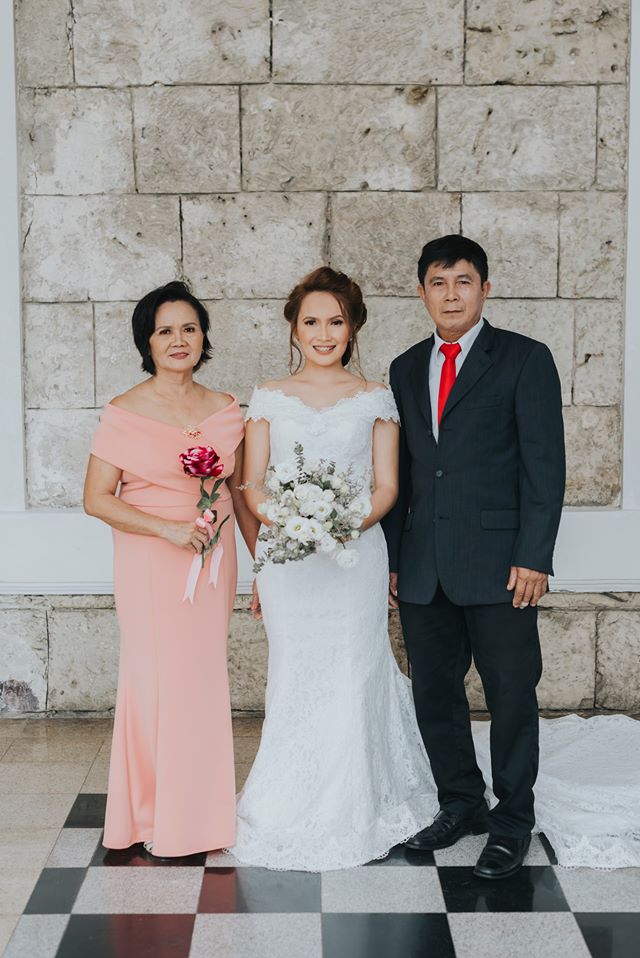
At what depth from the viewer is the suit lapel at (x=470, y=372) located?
11.3 ft

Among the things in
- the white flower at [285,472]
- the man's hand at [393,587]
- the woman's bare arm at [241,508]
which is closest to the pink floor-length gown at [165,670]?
the woman's bare arm at [241,508]

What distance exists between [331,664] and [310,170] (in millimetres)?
2555

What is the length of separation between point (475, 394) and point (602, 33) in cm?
255

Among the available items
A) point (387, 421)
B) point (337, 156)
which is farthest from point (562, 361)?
point (387, 421)

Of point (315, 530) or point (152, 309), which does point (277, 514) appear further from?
point (152, 309)

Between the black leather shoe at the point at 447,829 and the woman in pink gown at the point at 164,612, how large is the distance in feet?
2.06

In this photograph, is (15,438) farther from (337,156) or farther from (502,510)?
(502,510)

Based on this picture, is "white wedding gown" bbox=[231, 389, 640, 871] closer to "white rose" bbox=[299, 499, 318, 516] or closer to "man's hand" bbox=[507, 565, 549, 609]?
"white rose" bbox=[299, 499, 318, 516]

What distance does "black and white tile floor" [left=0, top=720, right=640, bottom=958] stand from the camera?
2949mm

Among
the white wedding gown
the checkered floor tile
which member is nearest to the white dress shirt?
the white wedding gown

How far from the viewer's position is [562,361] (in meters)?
5.19

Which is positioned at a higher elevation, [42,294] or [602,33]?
[602,33]

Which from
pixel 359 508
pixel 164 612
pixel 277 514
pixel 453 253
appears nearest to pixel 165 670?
pixel 164 612

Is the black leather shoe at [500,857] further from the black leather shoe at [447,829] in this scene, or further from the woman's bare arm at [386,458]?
the woman's bare arm at [386,458]
